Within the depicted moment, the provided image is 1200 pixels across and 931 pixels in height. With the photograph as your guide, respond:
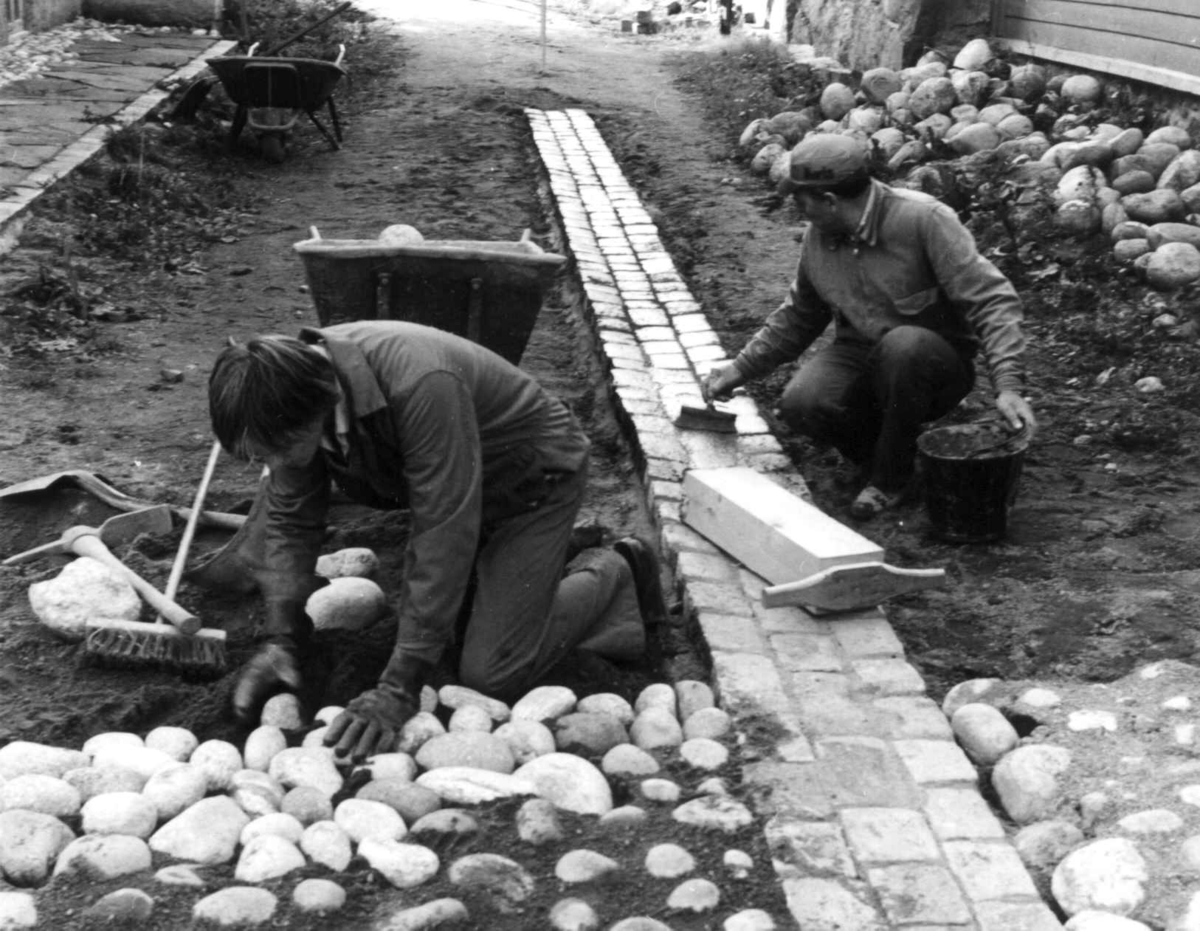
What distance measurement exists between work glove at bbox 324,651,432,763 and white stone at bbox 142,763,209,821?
33cm

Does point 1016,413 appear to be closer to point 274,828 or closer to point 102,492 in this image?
point 274,828

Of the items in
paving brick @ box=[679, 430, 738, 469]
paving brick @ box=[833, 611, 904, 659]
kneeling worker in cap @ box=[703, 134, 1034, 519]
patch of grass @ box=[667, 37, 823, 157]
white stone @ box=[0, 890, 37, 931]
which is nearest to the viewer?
white stone @ box=[0, 890, 37, 931]

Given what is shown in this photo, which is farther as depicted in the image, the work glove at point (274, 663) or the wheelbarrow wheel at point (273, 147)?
the wheelbarrow wheel at point (273, 147)

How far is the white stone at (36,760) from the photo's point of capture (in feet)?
11.6

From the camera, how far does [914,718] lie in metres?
3.91

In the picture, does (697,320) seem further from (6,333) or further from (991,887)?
(991,887)

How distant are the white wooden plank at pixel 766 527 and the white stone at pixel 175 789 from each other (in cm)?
185

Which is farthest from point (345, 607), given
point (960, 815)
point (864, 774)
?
point (960, 815)

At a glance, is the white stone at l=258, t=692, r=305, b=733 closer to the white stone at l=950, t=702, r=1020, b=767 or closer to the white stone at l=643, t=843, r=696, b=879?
the white stone at l=643, t=843, r=696, b=879

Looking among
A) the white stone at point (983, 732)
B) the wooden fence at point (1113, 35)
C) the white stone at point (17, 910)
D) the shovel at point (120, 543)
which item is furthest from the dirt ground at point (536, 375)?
the wooden fence at point (1113, 35)

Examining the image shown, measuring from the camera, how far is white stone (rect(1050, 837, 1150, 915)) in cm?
318

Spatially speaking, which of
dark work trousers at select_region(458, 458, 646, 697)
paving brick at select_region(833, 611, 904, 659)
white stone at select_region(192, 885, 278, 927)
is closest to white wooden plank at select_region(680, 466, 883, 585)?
paving brick at select_region(833, 611, 904, 659)

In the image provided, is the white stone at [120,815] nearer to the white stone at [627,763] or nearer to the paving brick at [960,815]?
the white stone at [627,763]

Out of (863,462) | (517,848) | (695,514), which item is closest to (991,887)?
(517,848)
